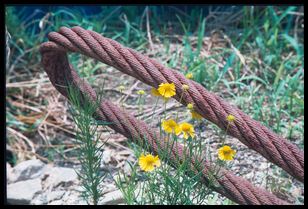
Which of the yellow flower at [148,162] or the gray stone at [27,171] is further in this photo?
the gray stone at [27,171]

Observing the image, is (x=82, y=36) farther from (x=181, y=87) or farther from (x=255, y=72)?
(x=255, y=72)

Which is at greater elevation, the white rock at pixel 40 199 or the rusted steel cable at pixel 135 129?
the rusted steel cable at pixel 135 129

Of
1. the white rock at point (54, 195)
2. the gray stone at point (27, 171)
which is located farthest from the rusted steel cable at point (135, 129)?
the gray stone at point (27, 171)

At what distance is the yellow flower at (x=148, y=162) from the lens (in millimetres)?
1615

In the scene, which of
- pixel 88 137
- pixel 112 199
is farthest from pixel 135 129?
pixel 112 199

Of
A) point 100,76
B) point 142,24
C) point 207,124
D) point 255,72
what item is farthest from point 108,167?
point 142,24

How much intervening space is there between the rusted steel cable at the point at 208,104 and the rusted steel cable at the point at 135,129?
96 mm

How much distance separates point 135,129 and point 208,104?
21 cm

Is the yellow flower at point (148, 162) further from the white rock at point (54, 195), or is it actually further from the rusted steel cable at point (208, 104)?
the white rock at point (54, 195)

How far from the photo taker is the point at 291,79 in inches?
111

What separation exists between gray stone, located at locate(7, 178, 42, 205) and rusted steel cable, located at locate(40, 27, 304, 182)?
79 centimetres

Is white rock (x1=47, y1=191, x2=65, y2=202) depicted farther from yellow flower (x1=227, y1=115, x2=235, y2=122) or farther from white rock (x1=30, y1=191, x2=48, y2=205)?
yellow flower (x1=227, y1=115, x2=235, y2=122)

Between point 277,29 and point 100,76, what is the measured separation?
87 centimetres

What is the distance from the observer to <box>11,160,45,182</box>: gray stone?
2.56 m
